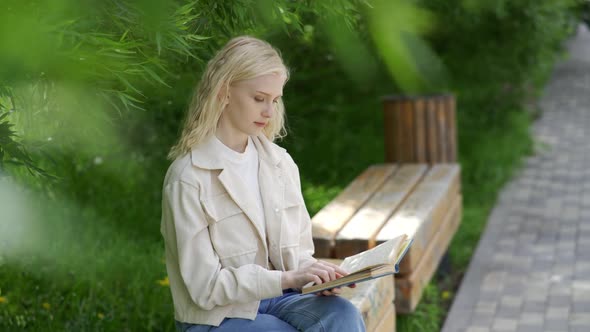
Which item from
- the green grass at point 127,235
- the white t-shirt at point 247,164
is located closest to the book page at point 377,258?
the white t-shirt at point 247,164

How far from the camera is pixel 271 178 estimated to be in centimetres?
273

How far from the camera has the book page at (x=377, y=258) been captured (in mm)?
2410

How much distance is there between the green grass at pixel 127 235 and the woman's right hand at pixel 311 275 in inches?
32.5

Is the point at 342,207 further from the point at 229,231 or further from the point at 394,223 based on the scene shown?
the point at 229,231

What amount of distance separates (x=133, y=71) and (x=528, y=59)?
7.10 meters

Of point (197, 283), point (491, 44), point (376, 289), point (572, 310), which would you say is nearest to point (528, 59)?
point (491, 44)

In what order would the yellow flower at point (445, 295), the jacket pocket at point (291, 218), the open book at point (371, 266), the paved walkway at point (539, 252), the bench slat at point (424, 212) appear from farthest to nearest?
the yellow flower at point (445, 295), the paved walkway at point (539, 252), the bench slat at point (424, 212), the jacket pocket at point (291, 218), the open book at point (371, 266)

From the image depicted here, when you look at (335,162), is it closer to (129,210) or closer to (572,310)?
(129,210)

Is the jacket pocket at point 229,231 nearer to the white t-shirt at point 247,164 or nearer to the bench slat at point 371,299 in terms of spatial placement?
the white t-shirt at point 247,164

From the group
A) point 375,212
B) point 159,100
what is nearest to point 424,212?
point 375,212

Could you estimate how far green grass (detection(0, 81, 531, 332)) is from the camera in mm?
3947

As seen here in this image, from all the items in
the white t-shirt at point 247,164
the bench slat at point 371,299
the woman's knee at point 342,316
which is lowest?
the bench slat at point 371,299

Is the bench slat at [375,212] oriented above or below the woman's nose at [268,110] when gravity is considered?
below

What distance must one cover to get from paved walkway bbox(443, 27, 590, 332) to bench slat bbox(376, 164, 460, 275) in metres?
→ 0.50
